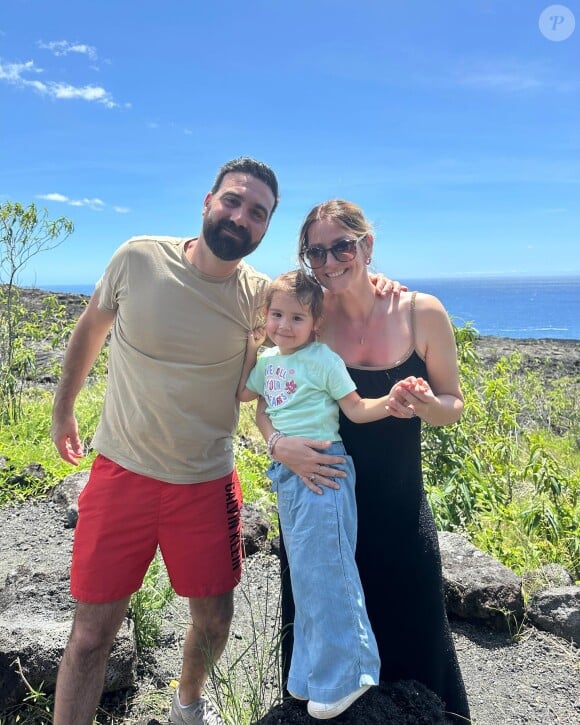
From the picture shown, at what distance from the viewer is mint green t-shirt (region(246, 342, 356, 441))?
2338 mm

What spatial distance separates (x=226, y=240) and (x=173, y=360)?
60 cm

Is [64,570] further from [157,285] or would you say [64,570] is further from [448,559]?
[448,559]

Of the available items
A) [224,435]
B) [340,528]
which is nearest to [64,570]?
[224,435]

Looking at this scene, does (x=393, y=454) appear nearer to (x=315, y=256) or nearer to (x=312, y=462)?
(x=312, y=462)

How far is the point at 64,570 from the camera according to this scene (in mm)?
3717

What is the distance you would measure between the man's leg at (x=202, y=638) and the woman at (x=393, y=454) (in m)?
0.79

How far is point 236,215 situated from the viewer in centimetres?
281

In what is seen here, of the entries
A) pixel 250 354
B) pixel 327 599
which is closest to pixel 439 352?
pixel 250 354

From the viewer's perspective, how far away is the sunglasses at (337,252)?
238 cm

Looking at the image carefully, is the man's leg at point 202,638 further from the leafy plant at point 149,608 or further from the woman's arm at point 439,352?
the woman's arm at point 439,352

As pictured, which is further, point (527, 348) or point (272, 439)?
point (527, 348)

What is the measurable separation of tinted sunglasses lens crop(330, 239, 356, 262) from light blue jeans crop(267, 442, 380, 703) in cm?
81

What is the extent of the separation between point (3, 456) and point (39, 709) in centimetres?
383

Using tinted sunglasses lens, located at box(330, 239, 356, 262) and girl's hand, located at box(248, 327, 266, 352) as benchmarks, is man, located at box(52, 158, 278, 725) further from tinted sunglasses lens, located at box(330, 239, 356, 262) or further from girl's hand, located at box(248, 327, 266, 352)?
tinted sunglasses lens, located at box(330, 239, 356, 262)
